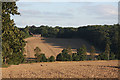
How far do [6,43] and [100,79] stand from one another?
19778 mm

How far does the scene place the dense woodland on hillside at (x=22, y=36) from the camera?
107 feet

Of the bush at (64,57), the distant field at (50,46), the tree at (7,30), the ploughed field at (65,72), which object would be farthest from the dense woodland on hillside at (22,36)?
the bush at (64,57)

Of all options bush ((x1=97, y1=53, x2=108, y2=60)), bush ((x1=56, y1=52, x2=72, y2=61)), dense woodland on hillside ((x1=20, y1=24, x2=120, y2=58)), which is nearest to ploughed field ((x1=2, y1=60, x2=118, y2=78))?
bush ((x1=56, y1=52, x2=72, y2=61))

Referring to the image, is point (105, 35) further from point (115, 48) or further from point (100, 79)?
point (100, 79)

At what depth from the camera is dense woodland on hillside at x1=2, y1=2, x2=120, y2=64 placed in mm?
32531

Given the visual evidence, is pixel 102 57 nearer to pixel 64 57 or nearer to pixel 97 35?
pixel 64 57

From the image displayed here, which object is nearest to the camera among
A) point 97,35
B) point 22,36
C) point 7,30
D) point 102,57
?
point 7,30

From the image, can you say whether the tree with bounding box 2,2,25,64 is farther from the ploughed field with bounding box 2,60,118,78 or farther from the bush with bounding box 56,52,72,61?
the bush with bounding box 56,52,72,61

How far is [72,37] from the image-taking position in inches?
5650

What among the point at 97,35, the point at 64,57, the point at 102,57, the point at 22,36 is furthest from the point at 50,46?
the point at 22,36

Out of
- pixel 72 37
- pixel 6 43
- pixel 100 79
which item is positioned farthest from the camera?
pixel 72 37

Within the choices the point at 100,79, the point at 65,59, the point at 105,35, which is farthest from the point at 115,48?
the point at 100,79

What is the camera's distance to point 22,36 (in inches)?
1679

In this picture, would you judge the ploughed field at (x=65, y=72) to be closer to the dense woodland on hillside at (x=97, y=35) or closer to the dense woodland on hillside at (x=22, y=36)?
the dense woodland on hillside at (x=22, y=36)
